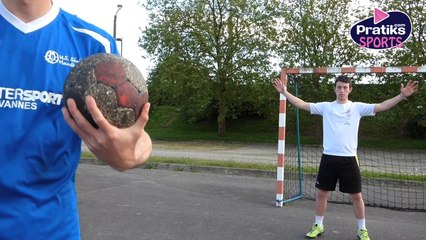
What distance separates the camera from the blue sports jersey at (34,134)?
1.67 m

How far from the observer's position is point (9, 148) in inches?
65.8

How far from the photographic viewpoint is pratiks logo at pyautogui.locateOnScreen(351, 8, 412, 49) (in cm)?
1071

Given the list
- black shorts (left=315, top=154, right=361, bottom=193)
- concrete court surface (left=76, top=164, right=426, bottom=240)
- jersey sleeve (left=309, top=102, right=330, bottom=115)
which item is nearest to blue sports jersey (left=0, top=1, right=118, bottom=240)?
concrete court surface (left=76, top=164, right=426, bottom=240)

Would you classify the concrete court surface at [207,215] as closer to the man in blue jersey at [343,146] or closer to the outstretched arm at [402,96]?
the man in blue jersey at [343,146]

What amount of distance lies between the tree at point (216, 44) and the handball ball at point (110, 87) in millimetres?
24330

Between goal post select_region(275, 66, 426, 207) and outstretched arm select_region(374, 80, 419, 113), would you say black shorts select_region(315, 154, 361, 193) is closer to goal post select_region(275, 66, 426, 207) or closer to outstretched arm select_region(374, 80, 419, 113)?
outstretched arm select_region(374, 80, 419, 113)

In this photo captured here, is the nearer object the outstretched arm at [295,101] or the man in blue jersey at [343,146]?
the man in blue jersey at [343,146]

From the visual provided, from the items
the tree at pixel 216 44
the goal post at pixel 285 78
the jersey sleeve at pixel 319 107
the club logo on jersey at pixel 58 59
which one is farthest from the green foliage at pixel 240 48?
the club logo on jersey at pixel 58 59

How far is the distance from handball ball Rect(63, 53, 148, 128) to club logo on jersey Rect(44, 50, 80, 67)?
7.6 inches

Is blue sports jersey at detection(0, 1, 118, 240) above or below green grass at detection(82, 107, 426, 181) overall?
above

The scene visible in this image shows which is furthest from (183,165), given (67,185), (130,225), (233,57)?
(233,57)

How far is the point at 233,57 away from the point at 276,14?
358 centimetres

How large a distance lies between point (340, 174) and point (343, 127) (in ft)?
2.11

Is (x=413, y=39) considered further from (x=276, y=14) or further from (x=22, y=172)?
(x=22, y=172)
